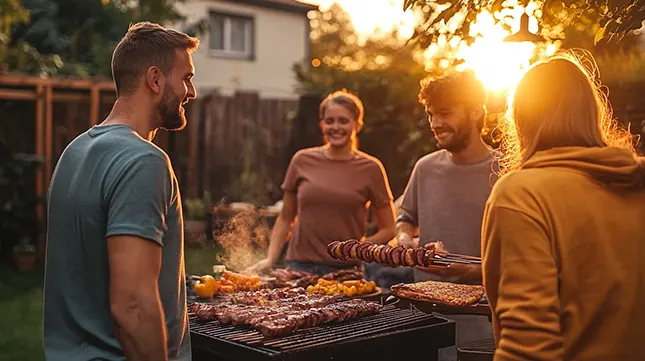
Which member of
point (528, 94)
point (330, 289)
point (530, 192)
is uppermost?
point (528, 94)

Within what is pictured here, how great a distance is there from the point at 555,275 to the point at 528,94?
596 millimetres

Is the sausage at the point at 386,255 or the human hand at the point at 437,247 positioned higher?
the human hand at the point at 437,247

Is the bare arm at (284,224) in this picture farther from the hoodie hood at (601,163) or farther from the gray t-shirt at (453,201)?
the hoodie hood at (601,163)

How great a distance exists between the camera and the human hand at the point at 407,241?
533 centimetres

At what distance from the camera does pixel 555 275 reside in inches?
101

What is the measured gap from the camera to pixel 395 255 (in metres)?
4.72

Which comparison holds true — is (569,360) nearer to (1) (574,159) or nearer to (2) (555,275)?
(2) (555,275)

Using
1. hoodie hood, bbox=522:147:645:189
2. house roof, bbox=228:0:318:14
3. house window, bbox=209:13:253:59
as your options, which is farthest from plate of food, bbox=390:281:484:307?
house window, bbox=209:13:253:59

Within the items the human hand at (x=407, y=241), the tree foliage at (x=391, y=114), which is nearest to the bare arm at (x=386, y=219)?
the human hand at (x=407, y=241)

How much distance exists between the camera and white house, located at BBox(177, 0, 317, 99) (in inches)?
966

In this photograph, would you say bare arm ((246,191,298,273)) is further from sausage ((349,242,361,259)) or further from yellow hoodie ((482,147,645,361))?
→ yellow hoodie ((482,147,645,361))

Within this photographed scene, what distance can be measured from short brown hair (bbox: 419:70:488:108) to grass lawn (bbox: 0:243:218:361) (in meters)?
4.58

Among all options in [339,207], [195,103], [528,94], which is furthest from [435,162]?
[195,103]

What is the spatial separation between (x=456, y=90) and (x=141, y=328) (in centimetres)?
282
